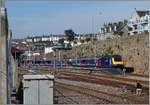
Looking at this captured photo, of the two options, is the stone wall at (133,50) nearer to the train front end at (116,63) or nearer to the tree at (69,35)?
the train front end at (116,63)

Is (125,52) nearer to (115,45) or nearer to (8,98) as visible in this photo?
(115,45)

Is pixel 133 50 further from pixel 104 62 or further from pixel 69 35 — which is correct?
pixel 69 35

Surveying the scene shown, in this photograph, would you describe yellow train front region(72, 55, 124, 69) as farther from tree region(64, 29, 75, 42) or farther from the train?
tree region(64, 29, 75, 42)

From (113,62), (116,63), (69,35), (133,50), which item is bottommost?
(116,63)

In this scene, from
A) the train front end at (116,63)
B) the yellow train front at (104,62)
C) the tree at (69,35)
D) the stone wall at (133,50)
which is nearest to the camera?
the stone wall at (133,50)

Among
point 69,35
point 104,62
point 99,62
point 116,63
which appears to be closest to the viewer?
point 116,63

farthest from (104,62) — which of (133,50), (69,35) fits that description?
(69,35)

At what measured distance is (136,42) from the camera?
60.1 m

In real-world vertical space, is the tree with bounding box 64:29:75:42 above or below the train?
above

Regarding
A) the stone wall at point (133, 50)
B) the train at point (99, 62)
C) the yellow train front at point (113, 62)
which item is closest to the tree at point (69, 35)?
the train at point (99, 62)

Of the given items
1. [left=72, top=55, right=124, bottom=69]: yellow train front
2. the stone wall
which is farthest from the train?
the stone wall

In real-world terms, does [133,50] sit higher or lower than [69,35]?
lower

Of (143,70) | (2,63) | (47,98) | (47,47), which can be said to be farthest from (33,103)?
(47,47)

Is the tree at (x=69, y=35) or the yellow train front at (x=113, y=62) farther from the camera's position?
the tree at (x=69, y=35)
